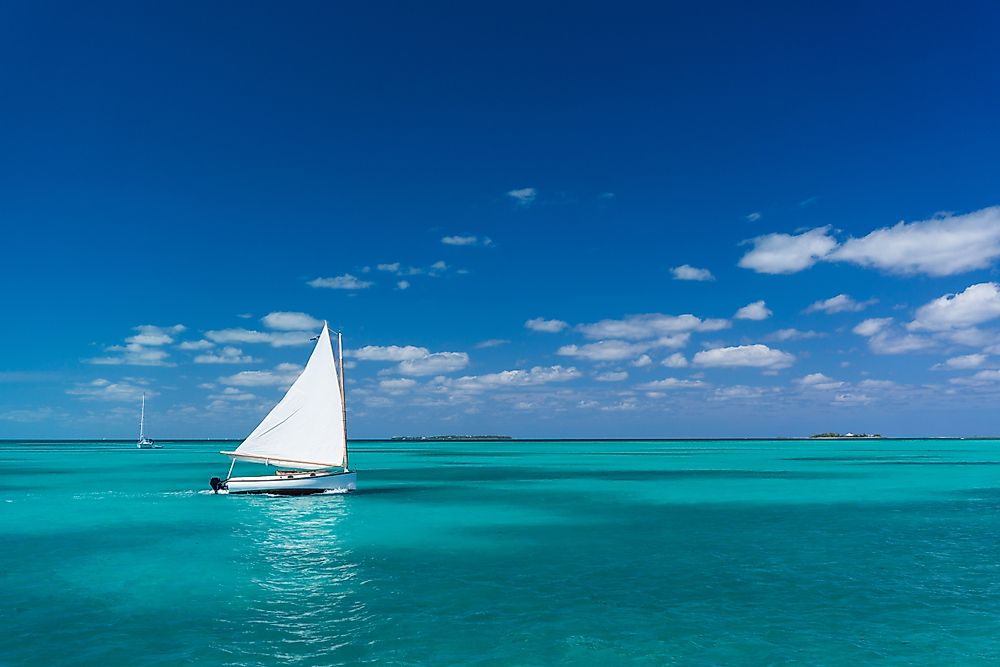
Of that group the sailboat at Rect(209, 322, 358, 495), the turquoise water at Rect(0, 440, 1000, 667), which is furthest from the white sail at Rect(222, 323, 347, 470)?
the turquoise water at Rect(0, 440, 1000, 667)

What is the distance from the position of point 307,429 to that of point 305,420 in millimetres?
763

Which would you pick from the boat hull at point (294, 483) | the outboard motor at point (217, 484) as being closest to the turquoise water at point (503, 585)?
the boat hull at point (294, 483)

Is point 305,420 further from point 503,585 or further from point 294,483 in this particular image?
point 503,585

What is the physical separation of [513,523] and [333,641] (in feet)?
80.5

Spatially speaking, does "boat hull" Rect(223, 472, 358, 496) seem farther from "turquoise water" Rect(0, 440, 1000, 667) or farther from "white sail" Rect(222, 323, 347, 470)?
"turquoise water" Rect(0, 440, 1000, 667)

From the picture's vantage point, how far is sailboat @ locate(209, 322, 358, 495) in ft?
180

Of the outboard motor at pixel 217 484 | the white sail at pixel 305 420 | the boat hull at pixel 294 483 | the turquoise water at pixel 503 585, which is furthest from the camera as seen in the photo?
the outboard motor at pixel 217 484

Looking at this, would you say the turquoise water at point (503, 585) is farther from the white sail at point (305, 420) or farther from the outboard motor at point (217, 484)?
the outboard motor at point (217, 484)

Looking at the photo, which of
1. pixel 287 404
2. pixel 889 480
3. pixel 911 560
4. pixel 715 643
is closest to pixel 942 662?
pixel 715 643

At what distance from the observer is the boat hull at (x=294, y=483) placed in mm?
56000

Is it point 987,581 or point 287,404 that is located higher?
point 287,404

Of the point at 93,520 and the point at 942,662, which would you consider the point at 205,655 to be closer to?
the point at 942,662

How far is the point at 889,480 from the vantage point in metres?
81.6

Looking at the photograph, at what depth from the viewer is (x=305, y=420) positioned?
5509cm
